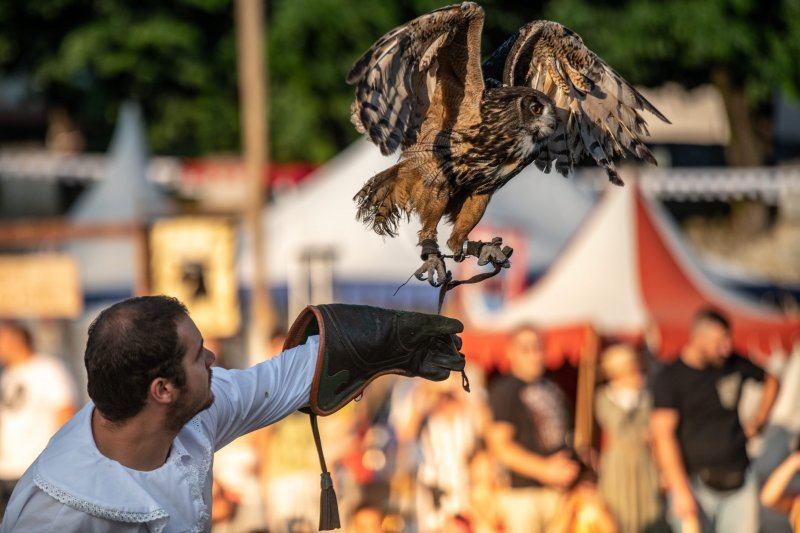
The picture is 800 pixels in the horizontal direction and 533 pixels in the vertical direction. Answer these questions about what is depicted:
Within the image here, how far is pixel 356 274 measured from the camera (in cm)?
1016

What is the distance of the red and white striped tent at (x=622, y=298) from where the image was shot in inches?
310

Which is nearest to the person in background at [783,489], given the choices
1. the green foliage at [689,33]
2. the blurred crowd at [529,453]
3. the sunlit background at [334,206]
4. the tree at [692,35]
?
the blurred crowd at [529,453]

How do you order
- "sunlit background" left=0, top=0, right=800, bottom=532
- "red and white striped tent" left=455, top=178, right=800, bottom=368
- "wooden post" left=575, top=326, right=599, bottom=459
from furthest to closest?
1. "sunlit background" left=0, top=0, right=800, bottom=532
2. "wooden post" left=575, top=326, right=599, bottom=459
3. "red and white striped tent" left=455, top=178, right=800, bottom=368

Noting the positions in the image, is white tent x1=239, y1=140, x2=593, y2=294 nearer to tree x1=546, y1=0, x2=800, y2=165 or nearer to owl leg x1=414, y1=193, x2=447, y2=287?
tree x1=546, y1=0, x2=800, y2=165

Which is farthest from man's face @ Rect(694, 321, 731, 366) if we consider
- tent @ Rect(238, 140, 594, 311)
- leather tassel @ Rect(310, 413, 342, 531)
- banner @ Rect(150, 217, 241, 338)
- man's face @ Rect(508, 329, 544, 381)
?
banner @ Rect(150, 217, 241, 338)

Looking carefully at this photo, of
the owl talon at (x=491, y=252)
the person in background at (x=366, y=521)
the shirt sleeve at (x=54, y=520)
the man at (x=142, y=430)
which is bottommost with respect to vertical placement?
the person in background at (x=366, y=521)

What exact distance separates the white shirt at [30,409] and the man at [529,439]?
7.76 feet

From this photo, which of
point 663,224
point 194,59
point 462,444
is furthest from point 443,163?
point 194,59

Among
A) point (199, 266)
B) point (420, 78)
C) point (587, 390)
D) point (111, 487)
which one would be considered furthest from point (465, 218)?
point (199, 266)

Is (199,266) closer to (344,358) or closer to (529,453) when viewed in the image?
(529,453)

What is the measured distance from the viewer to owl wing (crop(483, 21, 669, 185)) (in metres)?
3.04

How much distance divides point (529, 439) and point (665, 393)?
2.53ft

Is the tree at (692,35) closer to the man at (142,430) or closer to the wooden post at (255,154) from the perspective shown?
the wooden post at (255,154)

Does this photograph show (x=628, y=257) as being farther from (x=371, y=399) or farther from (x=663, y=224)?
(x=371, y=399)
